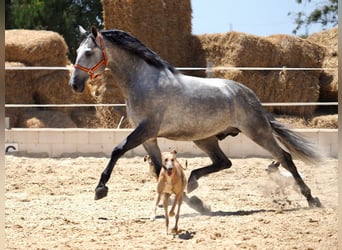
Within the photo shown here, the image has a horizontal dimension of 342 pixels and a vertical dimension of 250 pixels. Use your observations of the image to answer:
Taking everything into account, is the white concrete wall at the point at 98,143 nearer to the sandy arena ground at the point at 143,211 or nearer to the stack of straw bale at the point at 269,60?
the sandy arena ground at the point at 143,211

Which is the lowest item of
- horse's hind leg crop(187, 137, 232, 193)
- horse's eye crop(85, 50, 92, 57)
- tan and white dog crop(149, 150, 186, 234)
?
horse's hind leg crop(187, 137, 232, 193)

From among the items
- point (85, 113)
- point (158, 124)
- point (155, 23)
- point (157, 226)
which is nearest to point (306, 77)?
point (155, 23)

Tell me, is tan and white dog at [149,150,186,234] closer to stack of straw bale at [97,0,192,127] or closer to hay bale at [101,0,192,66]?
stack of straw bale at [97,0,192,127]

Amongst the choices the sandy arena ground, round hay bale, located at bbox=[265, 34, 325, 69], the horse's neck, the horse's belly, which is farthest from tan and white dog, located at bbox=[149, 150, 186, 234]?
round hay bale, located at bbox=[265, 34, 325, 69]

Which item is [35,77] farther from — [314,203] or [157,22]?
[314,203]

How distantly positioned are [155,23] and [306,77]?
3.26 m

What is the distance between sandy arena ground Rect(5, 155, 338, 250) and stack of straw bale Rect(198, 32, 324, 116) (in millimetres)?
3116

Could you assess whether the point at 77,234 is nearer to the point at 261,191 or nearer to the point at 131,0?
the point at 261,191

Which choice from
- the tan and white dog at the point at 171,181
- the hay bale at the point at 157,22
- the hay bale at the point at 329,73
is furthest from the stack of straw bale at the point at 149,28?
the tan and white dog at the point at 171,181

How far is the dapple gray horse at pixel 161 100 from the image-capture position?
210 inches

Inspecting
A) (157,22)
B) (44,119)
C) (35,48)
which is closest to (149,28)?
(157,22)

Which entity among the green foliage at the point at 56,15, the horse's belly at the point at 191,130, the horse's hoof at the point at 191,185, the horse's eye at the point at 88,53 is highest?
the horse's eye at the point at 88,53

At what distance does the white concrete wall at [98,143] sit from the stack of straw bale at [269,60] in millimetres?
2447

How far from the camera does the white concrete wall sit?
30.7 ft
